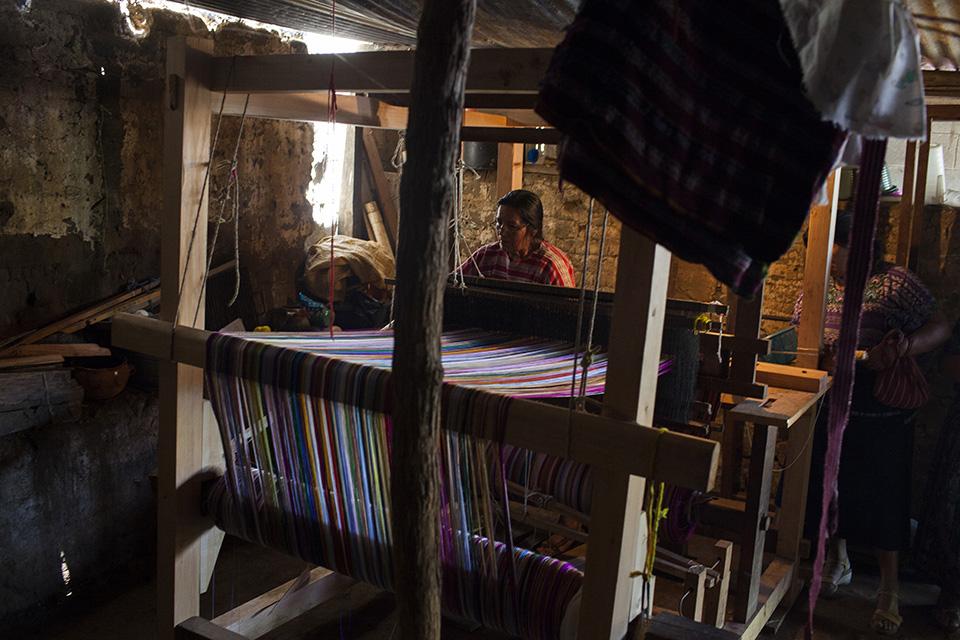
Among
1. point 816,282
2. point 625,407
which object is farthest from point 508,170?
point 625,407

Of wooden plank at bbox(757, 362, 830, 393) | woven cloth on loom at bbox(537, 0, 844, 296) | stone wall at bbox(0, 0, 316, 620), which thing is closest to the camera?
woven cloth on loom at bbox(537, 0, 844, 296)

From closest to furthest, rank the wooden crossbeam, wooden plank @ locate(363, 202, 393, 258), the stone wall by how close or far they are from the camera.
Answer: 1. the wooden crossbeam
2. the stone wall
3. wooden plank @ locate(363, 202, 393, 258)

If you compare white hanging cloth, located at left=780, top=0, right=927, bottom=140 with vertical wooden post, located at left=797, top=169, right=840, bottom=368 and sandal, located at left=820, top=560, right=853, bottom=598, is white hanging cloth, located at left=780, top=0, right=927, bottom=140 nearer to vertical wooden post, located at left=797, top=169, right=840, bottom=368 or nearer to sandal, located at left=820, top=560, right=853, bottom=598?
vertical wooden post, located at left=797, top=169, right=840, bottom=368

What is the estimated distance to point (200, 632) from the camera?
220cm

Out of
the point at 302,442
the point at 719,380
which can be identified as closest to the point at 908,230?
the point at 719,380

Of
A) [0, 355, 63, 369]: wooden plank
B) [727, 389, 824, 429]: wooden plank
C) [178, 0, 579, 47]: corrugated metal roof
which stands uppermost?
[178, 0, 579, 47]: corrugated metal roof

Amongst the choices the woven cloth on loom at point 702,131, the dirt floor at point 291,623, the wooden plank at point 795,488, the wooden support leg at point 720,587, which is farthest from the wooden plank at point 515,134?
the dirt floor at point 291,623

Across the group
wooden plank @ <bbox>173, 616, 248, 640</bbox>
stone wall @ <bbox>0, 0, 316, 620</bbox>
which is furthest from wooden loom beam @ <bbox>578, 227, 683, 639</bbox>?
stone wall @ <bbox>0, 0, 316, 620</bbox>

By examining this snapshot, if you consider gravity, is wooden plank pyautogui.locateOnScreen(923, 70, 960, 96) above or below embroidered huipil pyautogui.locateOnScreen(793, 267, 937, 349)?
above

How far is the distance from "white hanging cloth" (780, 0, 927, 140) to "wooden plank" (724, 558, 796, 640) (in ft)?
7.02

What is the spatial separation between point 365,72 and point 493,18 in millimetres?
1420

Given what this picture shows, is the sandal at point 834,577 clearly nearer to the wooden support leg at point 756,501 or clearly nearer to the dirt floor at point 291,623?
the dirt floor at point 291,623

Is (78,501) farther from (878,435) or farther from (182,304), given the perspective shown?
(878,435)

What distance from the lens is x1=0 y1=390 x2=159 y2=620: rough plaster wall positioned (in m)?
3.38
